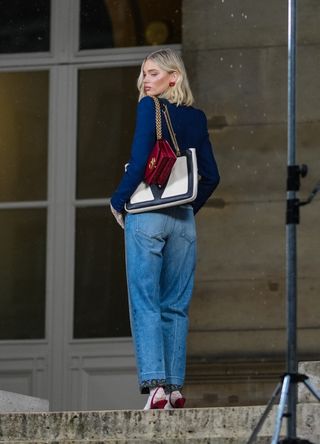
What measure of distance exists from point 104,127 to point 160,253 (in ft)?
16.3

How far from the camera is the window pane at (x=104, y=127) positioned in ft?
48.2

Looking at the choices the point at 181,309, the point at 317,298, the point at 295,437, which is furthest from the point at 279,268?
the point at 295,437

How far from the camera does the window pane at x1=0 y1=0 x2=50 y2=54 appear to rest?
1506 cm

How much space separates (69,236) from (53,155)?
65cm

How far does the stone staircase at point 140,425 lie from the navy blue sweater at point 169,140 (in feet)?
4.31

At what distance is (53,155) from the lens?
583 inches

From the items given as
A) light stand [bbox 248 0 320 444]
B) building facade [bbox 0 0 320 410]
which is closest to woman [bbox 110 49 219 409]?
light stand [bbox 248 0 320 444]

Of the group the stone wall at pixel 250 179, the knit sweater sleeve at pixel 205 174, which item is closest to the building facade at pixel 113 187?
the stone wall at pixel 250 179

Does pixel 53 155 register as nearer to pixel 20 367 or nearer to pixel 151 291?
pixel 20 367

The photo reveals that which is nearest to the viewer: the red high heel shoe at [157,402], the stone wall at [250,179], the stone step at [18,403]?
the red high heel shoe at [157,402]

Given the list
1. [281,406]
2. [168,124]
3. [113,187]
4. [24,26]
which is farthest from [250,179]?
[281,406]

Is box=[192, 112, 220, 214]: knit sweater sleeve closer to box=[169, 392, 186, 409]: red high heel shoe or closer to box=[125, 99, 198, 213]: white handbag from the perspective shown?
box=[125, 99, 198, 213]: white handbag

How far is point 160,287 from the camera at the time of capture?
1000 centimetres

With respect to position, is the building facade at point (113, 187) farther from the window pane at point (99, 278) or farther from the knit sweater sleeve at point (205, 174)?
the knit sweater sleeve at point (205, 174)
